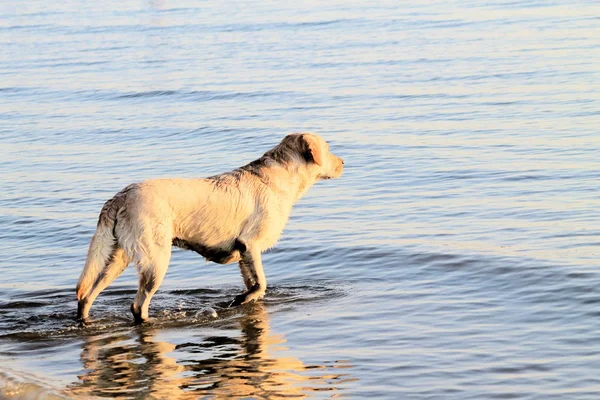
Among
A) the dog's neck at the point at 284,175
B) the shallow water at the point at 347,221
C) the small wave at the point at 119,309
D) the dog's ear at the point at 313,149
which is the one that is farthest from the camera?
the dog's ear at the point at 313,149

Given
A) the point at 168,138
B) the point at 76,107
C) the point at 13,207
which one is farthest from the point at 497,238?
the point at 76,107

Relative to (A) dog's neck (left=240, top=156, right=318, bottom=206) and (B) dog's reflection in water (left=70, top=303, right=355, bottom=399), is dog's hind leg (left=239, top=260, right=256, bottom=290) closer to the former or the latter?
(B) dog's reflection in water (left=70, top=303, right=355, bottom=399)

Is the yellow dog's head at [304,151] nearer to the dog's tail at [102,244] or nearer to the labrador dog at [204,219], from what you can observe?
the labrador dog at [204,219]

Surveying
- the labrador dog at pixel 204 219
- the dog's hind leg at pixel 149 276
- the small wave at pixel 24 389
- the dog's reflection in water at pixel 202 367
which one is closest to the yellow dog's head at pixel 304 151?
the labrador dog at pixel 204 219

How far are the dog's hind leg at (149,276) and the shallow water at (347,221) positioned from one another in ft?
0.64

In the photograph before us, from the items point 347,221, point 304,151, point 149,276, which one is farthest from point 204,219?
point 347,221

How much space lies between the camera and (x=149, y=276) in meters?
9.91

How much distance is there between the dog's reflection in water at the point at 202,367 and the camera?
7992mm

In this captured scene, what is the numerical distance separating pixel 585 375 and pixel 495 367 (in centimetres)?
67

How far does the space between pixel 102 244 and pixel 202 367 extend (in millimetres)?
1939

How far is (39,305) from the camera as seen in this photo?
36.2 feet

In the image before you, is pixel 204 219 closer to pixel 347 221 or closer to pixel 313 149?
pixel 313 149

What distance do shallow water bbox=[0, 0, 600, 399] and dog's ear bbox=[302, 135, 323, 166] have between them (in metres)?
1.33

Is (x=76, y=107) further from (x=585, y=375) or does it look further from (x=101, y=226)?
(x=585, y=375)
